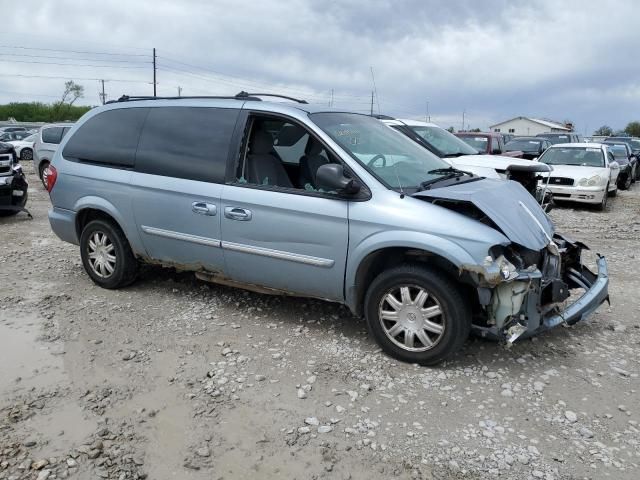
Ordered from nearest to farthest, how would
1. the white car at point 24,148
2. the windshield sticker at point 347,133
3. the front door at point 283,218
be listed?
the front door at point 283,218 < the windshield sticker at point 347,133 < the white car at point 24,148

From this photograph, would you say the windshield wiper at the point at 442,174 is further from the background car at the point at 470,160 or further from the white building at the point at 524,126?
the white building at the point at 524,126

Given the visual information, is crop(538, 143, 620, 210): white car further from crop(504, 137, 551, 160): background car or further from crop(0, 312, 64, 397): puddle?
crop(0, 312, 64, 397): puddle

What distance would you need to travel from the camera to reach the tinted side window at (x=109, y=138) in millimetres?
4965

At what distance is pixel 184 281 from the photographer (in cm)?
562

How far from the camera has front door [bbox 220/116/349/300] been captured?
3926mm

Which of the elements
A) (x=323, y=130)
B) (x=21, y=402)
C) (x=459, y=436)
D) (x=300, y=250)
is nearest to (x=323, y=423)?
(x=459, y=436)

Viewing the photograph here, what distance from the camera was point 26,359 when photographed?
12.8ft

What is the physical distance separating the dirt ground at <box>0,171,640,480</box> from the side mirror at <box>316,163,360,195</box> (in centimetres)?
123

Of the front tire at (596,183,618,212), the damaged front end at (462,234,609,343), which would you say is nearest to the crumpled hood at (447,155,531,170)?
the front tire at (596,183,618,212)

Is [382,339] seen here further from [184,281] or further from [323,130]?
[184,281]

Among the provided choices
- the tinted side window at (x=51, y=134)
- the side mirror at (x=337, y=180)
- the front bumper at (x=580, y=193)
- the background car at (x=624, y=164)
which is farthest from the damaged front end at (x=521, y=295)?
the background car at (x=624, y=164)

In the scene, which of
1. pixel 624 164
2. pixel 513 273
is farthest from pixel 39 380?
pixel 624 164

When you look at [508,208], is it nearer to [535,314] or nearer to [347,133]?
[535,314]

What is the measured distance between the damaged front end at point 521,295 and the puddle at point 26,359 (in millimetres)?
2910
